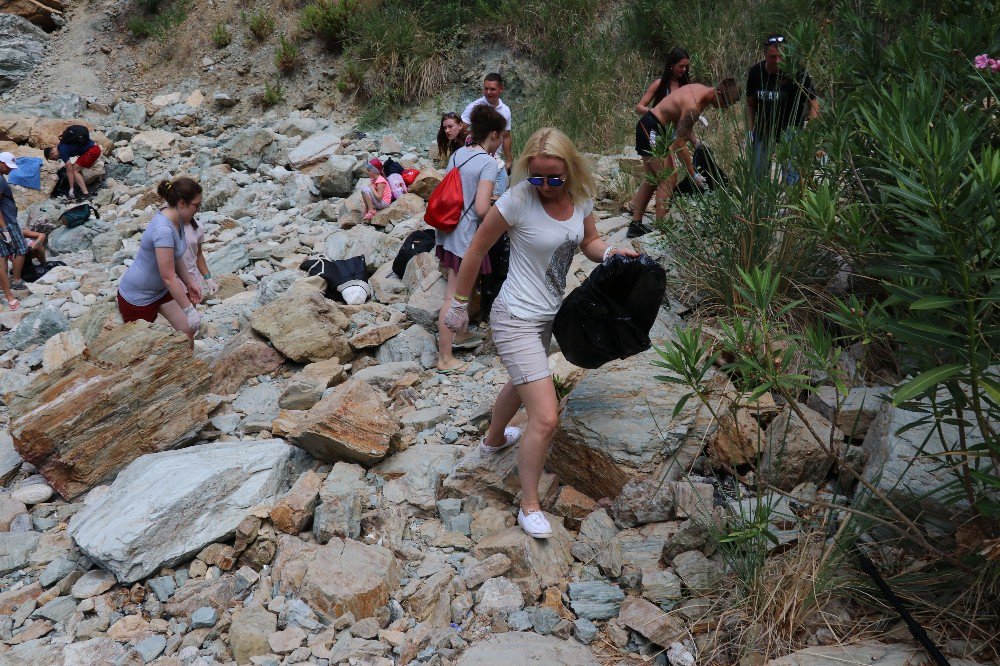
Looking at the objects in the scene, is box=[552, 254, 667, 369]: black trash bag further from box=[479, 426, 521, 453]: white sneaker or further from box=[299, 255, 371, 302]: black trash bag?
box=[299, 255, 371, 302]: black trash bag

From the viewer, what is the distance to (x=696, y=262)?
4.81 m

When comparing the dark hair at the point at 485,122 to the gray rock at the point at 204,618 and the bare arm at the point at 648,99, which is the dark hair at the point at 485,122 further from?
the gray rock at the point at 204,618

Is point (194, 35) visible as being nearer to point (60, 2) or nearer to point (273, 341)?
point (60, 2)

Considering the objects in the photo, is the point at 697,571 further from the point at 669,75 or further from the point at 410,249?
the point at 669,75

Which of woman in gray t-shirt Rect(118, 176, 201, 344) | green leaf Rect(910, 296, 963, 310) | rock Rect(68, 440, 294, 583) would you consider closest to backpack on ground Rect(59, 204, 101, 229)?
woman in gray t-shirt Rect(118, 176, 201, 344)

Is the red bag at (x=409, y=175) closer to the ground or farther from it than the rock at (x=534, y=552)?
closer to the ground

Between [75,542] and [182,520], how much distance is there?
553 millimetres

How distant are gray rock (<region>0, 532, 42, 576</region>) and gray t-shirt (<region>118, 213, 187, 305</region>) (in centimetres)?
182

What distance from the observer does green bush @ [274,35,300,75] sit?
47.8 ft

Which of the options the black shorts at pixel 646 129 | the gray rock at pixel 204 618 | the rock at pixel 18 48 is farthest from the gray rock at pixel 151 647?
the rock at pixel 18 48

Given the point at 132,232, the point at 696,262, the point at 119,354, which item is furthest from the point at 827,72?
the point at 132,232

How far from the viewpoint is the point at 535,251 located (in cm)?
329

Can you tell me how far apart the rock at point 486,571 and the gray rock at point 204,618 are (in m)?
1.07

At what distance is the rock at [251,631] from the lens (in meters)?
3.03
